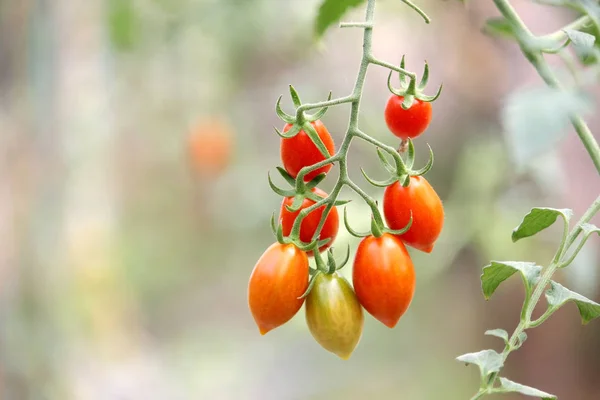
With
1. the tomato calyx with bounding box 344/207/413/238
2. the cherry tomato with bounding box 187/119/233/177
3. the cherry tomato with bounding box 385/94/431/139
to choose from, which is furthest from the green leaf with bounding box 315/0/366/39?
the cherry tomato with bounding box 187/119/233/177

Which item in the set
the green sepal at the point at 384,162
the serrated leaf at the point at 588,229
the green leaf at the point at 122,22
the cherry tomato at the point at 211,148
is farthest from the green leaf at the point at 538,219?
the cherry tomato at the point at 211,148

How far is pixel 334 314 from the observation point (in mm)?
571

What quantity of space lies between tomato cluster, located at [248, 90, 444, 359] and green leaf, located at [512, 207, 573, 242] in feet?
0.24

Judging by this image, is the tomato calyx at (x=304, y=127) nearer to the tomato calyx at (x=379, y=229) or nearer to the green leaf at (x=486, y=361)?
the tomato calyx at (x=379, y=229)

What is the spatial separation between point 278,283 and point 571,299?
10.0 inches

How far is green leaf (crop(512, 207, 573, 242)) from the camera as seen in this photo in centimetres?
57

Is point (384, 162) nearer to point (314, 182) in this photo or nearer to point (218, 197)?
point (314, 182)

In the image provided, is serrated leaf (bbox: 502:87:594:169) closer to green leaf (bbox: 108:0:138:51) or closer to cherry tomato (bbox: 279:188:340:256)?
cherry tomato (bbox: 279:188:340:256)

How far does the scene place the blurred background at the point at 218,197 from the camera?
1.74 metres

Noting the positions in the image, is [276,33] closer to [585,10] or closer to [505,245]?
[505,245]

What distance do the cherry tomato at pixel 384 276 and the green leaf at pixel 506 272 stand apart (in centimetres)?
7

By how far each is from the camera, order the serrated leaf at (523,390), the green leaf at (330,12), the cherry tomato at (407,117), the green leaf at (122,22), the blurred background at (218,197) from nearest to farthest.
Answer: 1. the serrated leaf at (523,390)
2. the cherry tomato at (407,117)
3. the green leaf at (330,12)
4. the green leaf at (122,22)
5. the blurred background at (218,197)

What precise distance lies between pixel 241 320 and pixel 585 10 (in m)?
3.43

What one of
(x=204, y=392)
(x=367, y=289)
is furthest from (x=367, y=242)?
(x=204, y=392)
